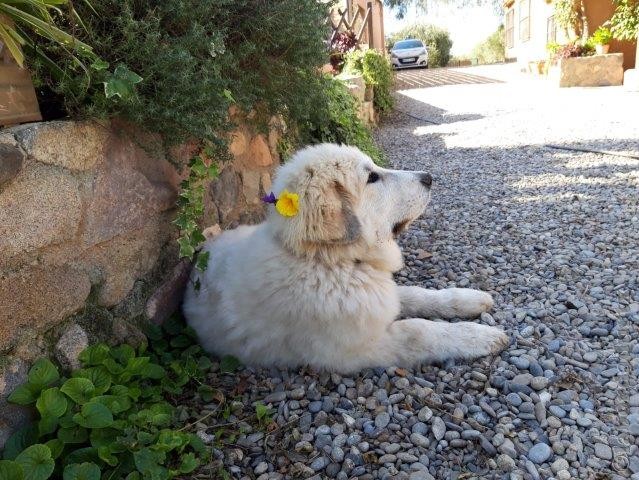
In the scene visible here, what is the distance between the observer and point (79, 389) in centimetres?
170

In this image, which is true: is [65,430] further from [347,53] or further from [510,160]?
[347,53]

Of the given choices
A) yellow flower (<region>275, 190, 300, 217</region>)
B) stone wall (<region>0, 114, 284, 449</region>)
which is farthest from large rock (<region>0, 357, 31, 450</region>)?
yellow flower (<region>275, 190, 300, 217</region>)

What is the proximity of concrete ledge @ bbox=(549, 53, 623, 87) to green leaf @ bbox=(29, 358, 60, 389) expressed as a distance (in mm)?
13985

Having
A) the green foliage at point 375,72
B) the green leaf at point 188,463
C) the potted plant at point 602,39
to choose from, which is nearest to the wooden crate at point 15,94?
the green leaf at point 188,463

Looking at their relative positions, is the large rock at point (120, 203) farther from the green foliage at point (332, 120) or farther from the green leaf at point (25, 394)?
the green foliage at point (332, 120)

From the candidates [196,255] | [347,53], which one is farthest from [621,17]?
[196,255]

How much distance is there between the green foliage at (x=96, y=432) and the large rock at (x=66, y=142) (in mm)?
740

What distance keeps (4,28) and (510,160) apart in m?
5.81

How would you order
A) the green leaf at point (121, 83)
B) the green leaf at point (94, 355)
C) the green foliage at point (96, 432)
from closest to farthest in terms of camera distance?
the green foliage at point (96, 432) < the green leaf at point (121, 83) < the green leaf at point (94, 355)

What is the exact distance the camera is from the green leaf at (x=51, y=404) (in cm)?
162

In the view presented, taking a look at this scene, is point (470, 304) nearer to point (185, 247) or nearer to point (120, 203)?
point (185, 247)

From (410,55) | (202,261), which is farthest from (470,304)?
(410,55)

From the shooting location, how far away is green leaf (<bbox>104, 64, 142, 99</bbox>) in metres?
1.76

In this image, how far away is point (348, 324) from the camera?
2170 mm
